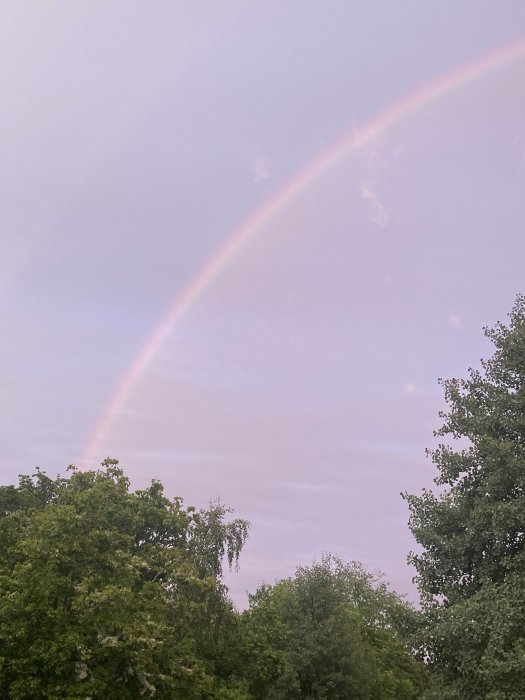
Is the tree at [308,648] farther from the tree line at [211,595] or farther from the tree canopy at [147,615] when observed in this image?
the tree line at [211,595]

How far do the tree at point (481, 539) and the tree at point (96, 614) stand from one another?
12.9 m

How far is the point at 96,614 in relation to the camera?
86.4 feet

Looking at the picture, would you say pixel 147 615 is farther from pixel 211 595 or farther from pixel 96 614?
pixel 211 595

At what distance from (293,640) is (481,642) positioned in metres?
21.6

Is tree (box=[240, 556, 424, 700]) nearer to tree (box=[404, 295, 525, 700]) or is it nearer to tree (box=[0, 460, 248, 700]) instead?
tree (box=[0, 460, 248, 700])

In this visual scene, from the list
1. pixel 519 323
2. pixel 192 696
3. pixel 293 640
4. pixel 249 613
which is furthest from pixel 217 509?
pixel 519 323

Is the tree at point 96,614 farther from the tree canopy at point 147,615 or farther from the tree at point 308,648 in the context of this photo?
the tree at point 308,648

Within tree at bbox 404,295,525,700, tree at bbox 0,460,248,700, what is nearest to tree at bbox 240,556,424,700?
tree at bbox 0,460,248,700

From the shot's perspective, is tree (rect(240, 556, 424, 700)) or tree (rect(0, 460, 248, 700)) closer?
tree (rect(0, 460, 248, 700))

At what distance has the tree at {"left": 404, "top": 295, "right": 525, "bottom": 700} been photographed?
2159cm

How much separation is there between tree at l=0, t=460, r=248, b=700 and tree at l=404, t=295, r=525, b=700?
12.9 metres

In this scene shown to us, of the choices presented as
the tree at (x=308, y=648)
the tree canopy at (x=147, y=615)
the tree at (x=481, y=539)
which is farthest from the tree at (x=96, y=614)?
the tree at (x=481, y=539)

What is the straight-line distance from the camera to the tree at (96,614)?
973 inches

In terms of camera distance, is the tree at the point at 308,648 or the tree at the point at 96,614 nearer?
the tree at the point at 96,614
